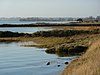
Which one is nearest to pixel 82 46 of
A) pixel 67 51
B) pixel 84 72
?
pixel 67 51

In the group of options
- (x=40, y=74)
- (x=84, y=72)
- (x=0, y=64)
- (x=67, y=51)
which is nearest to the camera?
(x=84, y=72)

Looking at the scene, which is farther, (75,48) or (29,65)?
(75,48)

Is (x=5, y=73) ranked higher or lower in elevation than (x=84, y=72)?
lower

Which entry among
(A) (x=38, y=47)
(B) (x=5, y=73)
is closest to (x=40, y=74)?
(B) (x=5, y=73)

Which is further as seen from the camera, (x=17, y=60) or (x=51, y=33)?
(x=51, y=33)

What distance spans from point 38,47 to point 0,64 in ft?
77.5

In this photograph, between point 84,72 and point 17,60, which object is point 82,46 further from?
point 84,72

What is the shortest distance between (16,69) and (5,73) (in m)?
3.25

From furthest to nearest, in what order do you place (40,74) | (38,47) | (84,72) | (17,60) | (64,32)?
1. (64,32)
2. (38,47)
3. (17,60)
4. (40,74)
5. (84,72)

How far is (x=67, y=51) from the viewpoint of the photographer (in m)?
56.4

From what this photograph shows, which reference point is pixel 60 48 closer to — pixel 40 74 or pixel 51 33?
pixel 40 74

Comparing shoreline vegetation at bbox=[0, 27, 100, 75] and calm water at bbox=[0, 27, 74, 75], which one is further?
calm water at bbox=[0, 27, 74, 75]

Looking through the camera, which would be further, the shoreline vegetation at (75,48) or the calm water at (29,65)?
the calm water at (29,65)

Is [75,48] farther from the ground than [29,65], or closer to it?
closer to it
